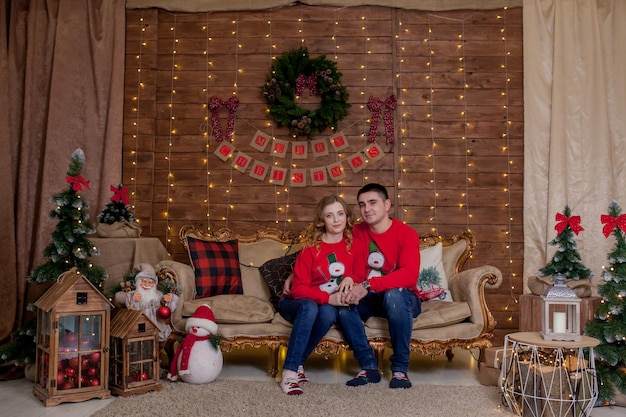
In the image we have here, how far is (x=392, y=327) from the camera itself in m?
3.04

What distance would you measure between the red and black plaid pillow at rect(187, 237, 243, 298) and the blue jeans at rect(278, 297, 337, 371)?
2.08ft

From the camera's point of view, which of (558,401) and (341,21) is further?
(341,21)

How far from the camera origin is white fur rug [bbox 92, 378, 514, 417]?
250 centimetres

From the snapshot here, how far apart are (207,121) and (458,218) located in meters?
2.05

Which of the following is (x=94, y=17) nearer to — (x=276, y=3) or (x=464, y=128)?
(x=276, y=3)

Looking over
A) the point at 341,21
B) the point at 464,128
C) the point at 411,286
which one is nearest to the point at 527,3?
the point at 464,128

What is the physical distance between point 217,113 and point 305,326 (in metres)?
2.06

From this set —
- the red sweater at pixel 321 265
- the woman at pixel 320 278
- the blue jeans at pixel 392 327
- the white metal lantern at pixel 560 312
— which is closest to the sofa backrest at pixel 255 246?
the woman at pixel 320 278

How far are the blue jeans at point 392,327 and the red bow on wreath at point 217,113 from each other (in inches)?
73.8

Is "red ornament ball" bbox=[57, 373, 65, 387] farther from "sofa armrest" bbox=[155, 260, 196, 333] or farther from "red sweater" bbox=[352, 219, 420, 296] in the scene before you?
"red sweater" bbox=[352, 219, 420, 296]

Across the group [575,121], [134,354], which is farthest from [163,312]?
[575,121]

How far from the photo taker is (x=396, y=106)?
4.36m

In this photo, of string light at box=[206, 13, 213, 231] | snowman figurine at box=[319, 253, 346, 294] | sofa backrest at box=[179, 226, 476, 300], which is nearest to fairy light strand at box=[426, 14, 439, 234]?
sofa backrest at box=[179, 226, 476, 300]

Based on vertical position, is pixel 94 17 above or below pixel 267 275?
above
